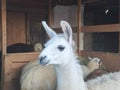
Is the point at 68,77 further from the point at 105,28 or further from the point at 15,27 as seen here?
the point at 15,27

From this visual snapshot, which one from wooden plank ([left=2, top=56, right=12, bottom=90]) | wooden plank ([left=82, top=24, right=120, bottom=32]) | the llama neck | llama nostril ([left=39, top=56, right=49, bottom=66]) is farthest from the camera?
wooden plank ([left=2, top=56, right=12, bottom=90])

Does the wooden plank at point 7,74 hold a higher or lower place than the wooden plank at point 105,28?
lower

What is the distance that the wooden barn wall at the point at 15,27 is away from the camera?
6.73 metres

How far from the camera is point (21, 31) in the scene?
692 centimetres

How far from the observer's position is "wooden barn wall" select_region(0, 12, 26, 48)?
673 centimetres

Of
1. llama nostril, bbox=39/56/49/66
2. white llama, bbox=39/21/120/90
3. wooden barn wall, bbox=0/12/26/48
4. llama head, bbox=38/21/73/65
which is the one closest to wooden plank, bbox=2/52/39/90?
white llama, bbox=39/21/120/90

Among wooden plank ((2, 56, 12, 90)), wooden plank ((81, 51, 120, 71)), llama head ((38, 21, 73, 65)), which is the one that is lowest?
wooden plank ((2, 56, 12, 90))

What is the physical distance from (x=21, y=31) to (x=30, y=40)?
410 mm

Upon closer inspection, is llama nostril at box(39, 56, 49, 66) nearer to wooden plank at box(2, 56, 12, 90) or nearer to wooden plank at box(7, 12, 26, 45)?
wooden plank at box(2, 56, 12, 90)

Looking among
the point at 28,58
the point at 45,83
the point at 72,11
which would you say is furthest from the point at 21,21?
the point at 45,83

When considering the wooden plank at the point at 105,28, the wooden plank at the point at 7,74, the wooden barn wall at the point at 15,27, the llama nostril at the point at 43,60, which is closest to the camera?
the llama nostril at the point at 43,60

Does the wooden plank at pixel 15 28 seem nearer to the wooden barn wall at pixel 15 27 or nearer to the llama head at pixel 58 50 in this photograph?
the wooden barn wall at pixel 15 27

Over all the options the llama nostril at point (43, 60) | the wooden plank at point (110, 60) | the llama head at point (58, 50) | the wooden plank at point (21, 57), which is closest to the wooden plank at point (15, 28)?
the wooden plank at point (21, 57)

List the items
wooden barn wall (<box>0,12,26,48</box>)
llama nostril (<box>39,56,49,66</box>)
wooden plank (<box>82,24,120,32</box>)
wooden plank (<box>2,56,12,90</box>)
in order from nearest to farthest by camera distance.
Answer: llama nostril (<box>39,56,49,66</box>) < wooden plank (<box>82,24,120,32</box>) < wooden plank (<box>2,56,12,90</box>) < wooden barn wall (<box>0,12,26,48</box>)
